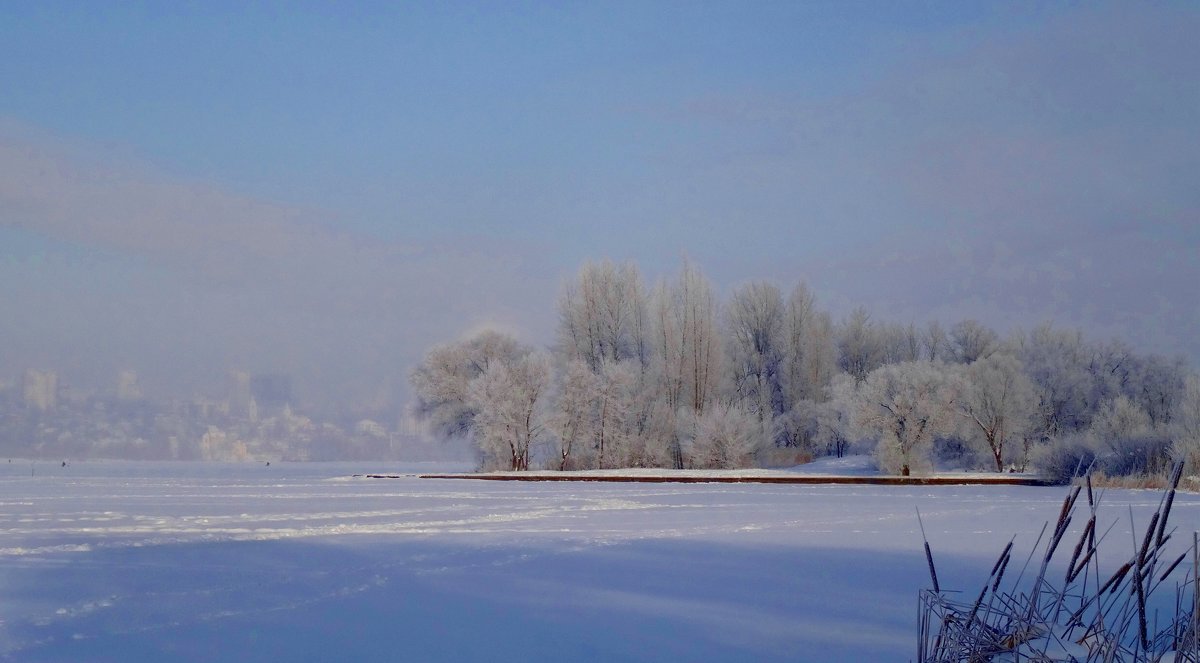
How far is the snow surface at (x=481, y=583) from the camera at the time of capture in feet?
14.8

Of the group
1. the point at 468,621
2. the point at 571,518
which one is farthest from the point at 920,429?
the point at 468,621

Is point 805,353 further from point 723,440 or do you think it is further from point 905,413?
point 905,413

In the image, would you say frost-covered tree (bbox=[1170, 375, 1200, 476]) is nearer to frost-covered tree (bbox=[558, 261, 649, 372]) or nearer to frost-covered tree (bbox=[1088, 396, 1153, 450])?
frost-covered tree (bbox=[1088, 396, 1153, 450])

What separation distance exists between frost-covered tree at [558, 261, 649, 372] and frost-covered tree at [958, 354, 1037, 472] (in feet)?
39.6

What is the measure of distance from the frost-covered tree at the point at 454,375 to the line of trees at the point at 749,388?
0.06m

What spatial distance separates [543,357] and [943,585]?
2920cm

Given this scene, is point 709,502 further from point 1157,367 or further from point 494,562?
point 1157,367

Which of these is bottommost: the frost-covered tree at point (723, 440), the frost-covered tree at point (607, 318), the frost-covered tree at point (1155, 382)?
the frost-covered tree at point (723, 440)

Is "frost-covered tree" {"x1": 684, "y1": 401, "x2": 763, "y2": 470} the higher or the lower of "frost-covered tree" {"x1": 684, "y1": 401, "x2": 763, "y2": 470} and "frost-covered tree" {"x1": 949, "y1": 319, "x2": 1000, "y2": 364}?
the lower

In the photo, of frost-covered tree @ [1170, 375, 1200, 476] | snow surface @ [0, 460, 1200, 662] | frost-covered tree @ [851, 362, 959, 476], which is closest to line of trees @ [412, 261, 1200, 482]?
frost-covered tree @ [851, 362, 959, 476]

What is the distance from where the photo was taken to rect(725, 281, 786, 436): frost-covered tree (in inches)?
1523

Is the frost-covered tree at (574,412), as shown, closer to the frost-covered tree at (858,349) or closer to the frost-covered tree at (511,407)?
the frost-covered tree at (511,407)

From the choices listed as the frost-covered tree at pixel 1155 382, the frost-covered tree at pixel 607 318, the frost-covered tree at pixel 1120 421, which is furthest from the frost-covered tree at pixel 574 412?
the frost-covered tree at pixel 1155 382

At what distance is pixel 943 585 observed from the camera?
19.5 ft
